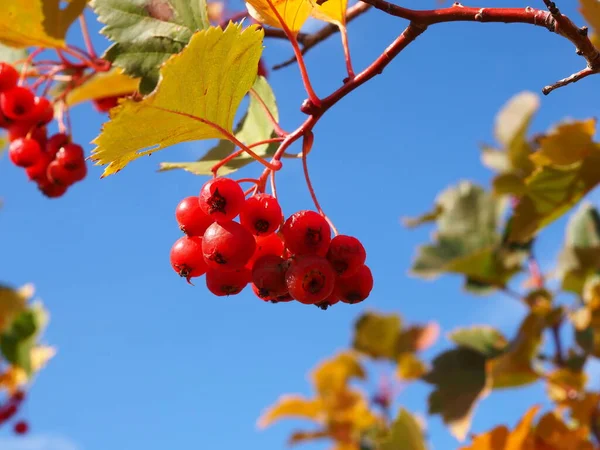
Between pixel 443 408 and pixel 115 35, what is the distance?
2377mm

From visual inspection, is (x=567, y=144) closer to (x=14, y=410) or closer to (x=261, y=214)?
(x=261, y=214)

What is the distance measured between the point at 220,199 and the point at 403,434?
1847 millimetres

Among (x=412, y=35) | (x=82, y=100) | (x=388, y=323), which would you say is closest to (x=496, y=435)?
(x=412, y=35)

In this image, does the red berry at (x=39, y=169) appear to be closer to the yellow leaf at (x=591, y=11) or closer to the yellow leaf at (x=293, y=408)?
the yellow leaf at (x=591, y=11)

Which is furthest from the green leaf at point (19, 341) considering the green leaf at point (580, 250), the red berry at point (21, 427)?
the green leaf at point (580, 250)

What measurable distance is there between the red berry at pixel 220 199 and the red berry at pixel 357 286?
286 millimetres

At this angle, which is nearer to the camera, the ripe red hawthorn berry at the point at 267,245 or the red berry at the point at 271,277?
the red berry at the point at 271,277

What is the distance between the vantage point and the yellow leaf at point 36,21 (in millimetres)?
1953

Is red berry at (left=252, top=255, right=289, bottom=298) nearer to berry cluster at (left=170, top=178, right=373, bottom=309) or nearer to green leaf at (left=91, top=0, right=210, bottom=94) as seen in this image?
berry cluster at (left=170, top=178, right=373, bottom=309)

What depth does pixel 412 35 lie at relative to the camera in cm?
131

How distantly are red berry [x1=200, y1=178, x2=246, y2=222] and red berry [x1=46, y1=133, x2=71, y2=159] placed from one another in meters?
1.12

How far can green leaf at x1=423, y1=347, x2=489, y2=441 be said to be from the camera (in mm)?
3031

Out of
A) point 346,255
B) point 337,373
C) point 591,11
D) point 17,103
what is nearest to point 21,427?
point 337,373

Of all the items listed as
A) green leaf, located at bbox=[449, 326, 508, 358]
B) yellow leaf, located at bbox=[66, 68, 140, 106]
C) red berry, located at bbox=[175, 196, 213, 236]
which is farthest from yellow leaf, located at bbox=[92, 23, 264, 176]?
green leaf, located at bbox=[449, 326, 508, 358]
